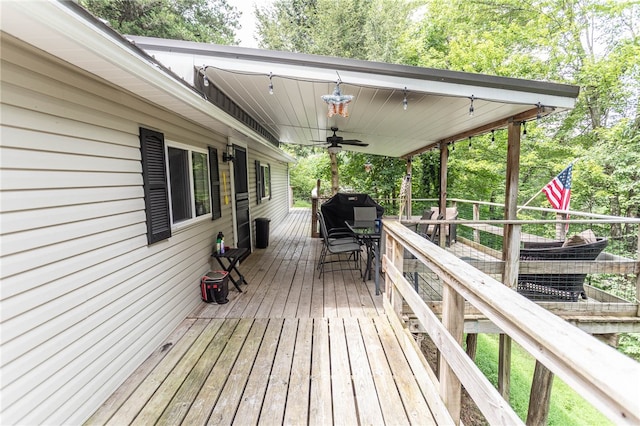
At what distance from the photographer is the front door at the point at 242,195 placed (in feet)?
17.6

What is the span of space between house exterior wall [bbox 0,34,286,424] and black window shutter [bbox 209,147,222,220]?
1447mm

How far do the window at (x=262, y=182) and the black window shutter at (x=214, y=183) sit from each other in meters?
2.71

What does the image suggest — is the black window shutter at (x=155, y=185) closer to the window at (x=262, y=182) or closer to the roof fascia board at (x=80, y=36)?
the roof fascia board at (x=80, y=36)

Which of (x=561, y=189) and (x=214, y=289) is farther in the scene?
(x=561, y=189)

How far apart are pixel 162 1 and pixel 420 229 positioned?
1228 centimetres

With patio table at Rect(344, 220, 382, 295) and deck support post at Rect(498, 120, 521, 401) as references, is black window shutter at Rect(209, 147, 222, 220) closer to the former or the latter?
patio table at Rect(344, 220, 382, 295)

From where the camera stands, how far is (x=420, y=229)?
19.4ft

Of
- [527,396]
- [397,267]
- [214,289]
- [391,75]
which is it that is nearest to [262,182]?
[214,289]

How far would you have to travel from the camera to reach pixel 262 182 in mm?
7668

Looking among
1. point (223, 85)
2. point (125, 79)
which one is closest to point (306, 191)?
point (223, 85)

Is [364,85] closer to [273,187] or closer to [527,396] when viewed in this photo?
[527,396]

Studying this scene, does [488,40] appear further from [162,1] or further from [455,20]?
[162,1]

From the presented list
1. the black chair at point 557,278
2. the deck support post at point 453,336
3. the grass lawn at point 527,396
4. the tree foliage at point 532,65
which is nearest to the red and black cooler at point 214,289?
the deck support post at point 453,336

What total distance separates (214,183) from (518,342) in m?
4.00
